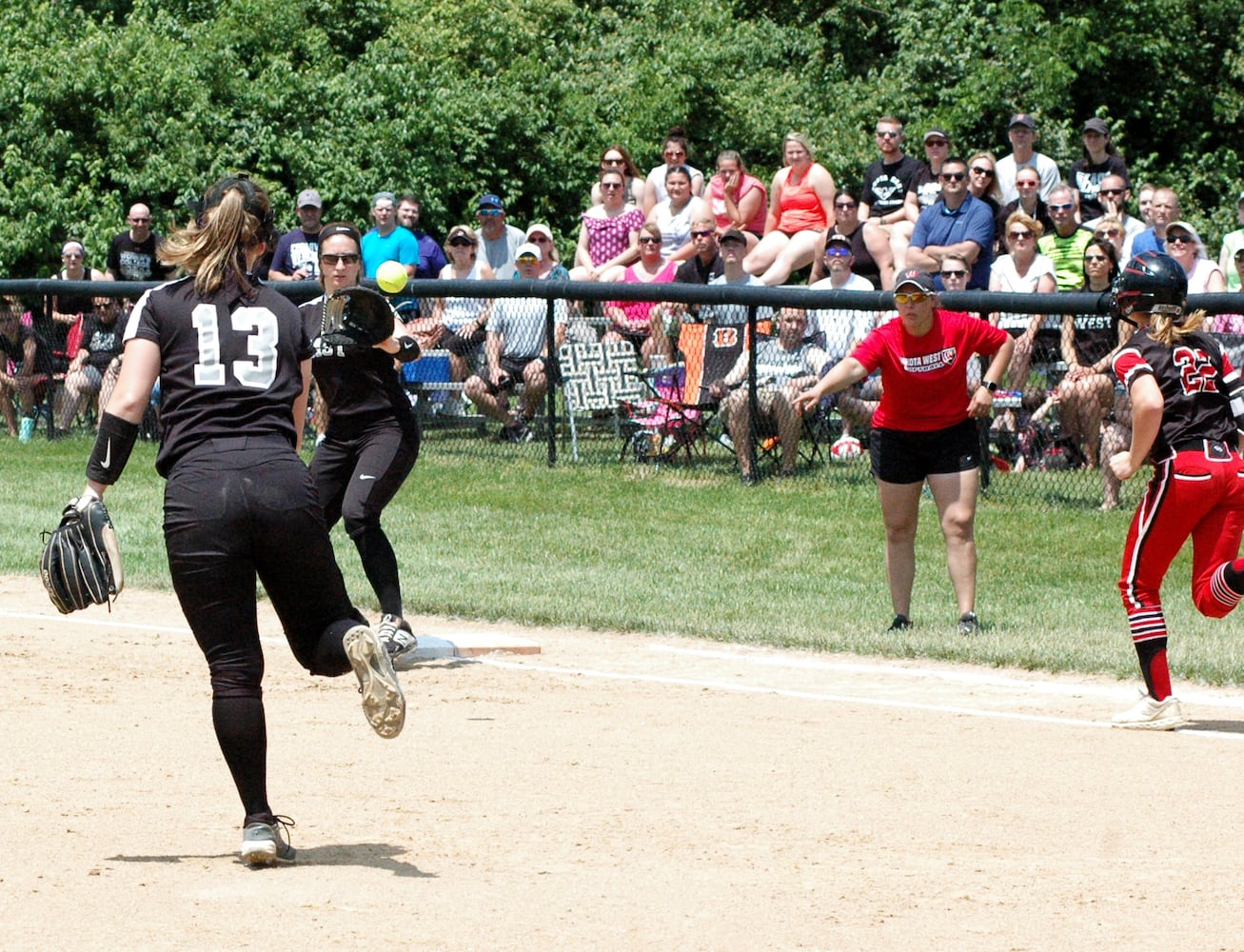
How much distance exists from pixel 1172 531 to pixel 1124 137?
20560 mm

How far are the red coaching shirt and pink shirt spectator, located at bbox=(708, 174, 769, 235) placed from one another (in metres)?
6.97

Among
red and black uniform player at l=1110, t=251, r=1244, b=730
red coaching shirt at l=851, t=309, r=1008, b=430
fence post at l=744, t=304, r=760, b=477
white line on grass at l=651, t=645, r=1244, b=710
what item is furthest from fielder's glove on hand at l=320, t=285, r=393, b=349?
fence post at l=744, t=304, r=760, b=477

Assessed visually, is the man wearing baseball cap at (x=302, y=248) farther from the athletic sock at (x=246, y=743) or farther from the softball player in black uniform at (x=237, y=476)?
the athletic sock at (x=246, y=743)

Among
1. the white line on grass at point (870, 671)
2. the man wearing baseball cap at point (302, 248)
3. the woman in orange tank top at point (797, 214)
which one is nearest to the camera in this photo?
the white line on grass at point (870, 671)

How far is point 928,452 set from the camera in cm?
987

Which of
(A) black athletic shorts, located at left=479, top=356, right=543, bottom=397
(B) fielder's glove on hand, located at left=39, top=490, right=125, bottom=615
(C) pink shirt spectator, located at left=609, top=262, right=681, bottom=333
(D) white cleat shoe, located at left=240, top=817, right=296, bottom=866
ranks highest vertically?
(C) pink shirt spectator, located at left=609, top=262, right=681, bottom=333

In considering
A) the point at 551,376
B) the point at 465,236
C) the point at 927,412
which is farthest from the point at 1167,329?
the point at 465,236

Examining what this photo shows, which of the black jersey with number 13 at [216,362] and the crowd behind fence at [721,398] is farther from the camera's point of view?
the crowd behind fence at [721,398]

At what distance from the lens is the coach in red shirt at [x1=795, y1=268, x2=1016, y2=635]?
970cm

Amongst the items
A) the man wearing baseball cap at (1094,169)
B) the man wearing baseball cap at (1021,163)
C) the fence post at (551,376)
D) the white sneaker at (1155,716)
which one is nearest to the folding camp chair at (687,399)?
the fence post at (551,376)

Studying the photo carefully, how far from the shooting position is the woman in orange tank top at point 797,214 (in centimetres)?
1571

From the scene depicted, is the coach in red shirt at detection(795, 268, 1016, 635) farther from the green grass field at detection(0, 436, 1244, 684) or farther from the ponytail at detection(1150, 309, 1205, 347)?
the ponytail at detection(1150, 309, 1205, 347)

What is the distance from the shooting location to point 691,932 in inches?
197

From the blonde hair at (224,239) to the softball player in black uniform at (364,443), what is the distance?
313cm
